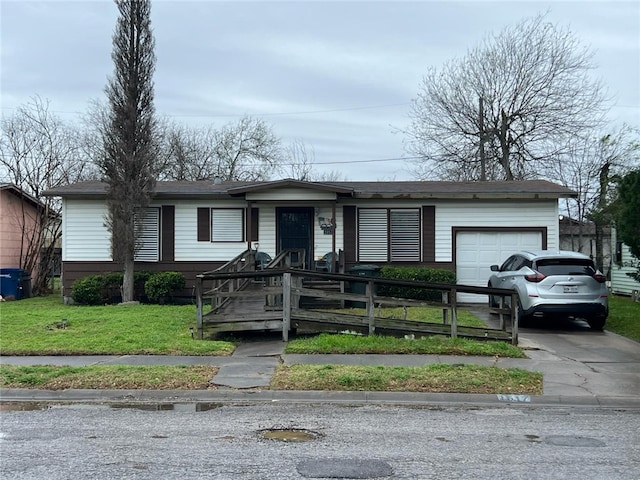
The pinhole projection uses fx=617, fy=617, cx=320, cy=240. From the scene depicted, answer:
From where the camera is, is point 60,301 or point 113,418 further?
point 60,301

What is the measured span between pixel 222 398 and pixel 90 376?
2091 millimetres

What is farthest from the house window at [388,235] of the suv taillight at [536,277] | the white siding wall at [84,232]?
the white siding wall at [84,232]

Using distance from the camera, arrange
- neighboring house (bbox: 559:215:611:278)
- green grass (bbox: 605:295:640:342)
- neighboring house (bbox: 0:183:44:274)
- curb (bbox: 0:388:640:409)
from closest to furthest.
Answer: curb (bbox: 0:388:640:409)
green grass (bbox: 605:295:640:342)
neighboring house (bbox: 0:183:44:274)
neighboring house (bbox: 559:215:611:278)

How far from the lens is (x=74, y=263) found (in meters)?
19.2

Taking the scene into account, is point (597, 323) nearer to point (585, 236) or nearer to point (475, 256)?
point (475, 256)

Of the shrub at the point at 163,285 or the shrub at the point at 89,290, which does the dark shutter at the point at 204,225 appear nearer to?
the shrub at the point at 163,285

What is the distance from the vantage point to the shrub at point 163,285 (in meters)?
18.2

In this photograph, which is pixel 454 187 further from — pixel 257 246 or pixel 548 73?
pixel 548 73

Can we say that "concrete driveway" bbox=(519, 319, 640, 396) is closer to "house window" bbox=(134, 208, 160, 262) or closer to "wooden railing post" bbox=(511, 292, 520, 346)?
"wooden railing post" bbox=(511, 292, 520, 346)

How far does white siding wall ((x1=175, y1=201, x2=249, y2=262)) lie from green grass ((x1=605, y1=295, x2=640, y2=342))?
10.5 m

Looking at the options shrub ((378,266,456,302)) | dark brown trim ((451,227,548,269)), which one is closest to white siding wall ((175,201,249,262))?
shrub ((378,266,456,302))

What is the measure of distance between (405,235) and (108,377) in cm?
1205

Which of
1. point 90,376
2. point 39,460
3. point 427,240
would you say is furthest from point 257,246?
point 39,460

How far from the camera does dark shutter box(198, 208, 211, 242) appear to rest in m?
19.1
